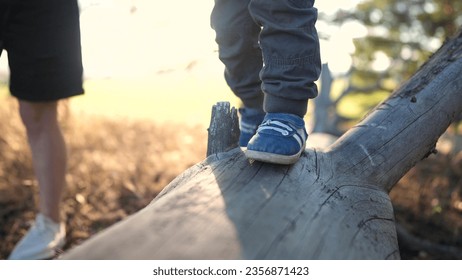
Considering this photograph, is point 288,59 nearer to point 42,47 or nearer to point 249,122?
point 249,122

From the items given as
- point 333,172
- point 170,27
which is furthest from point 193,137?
point 333,172

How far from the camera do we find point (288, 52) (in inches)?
61.3

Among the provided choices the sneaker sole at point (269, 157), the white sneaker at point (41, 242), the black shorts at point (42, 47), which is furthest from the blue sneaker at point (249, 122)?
the white sneaker at point (41, 242)

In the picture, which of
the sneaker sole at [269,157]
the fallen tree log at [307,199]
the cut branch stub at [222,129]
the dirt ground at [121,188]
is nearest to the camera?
the fallen tree log at [307,199]

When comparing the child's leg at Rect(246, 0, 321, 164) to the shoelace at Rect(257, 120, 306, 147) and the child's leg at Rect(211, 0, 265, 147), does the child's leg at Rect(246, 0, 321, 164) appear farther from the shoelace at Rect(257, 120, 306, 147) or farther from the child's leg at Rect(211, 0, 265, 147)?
the child's leg at Rect(211, 0, 265, 147)

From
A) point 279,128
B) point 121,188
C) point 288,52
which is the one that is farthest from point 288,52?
point 121,188

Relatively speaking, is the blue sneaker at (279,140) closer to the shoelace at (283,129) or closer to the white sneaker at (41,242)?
the shoelace at (283,129)

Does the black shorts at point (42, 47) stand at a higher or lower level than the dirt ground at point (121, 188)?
higher

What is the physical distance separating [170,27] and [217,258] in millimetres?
2578

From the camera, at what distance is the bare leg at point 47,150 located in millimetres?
2197

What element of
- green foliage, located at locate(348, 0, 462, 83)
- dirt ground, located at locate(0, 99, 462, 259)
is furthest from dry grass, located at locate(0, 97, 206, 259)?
green foliage, located at locate(348, 0, 462, 83)

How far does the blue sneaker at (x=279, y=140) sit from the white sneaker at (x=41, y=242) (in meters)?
1.31
